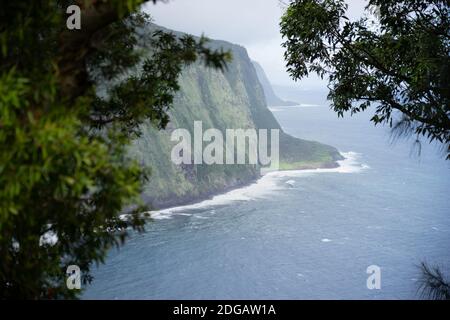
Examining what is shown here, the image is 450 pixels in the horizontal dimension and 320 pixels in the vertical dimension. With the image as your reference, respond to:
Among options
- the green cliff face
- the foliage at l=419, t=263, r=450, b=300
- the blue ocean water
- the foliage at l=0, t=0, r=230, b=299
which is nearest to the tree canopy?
the foliage at l=419, t=263, r=450, b=300

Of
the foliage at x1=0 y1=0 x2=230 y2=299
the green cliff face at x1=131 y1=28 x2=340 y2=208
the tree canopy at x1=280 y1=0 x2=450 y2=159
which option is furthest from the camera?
the green cliff face at x1=131 y1=28 x2=340 y2=208

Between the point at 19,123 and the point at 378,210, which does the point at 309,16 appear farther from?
the point at 378,210

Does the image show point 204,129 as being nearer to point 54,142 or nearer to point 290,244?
point 290,244

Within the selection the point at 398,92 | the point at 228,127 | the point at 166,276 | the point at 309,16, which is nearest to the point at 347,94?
the point at 398,92

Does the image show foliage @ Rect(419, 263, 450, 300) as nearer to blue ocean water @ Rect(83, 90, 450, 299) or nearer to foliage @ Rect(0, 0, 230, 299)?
foliage @ Rect(0, 0, 230, 299)

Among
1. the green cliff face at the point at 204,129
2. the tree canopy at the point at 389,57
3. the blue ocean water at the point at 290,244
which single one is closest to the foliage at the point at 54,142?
the tree canopy at the point at 389,57

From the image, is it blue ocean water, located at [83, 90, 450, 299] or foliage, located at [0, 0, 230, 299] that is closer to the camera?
foliage, located at [0, 0, 230, 299]
